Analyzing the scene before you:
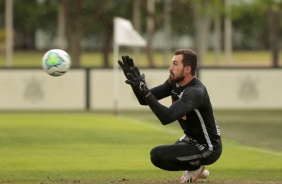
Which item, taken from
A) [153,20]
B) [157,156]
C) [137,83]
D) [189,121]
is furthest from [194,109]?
[153,20]

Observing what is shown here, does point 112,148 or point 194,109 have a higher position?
point 194,109

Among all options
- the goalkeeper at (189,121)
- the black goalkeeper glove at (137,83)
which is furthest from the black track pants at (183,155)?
the black goalkeeper glove at (137,83)

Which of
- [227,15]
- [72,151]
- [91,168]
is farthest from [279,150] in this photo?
[227,15]

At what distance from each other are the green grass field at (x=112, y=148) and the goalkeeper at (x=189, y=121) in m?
0.81

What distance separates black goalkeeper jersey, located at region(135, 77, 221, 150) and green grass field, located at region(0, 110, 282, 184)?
1034mm

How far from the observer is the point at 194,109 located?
13.2 metres

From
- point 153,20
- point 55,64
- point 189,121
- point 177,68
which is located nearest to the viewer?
point 177,68

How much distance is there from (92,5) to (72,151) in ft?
212

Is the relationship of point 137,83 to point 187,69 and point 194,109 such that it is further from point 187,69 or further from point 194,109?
point 194,109

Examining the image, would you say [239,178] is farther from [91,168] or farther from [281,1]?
[281,1]

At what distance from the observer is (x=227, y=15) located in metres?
59.4

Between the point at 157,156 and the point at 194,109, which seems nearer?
the point at 194,109

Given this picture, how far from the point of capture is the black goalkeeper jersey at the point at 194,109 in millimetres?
12828

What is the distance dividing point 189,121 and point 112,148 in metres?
7.78
